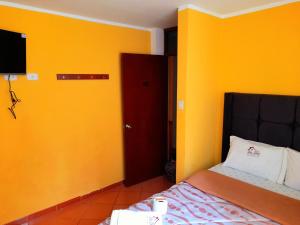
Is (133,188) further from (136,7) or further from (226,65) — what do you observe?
(136,7)

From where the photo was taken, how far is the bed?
62.9 inches

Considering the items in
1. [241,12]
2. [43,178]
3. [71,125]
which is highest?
[241,12]

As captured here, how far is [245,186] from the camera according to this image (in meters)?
1.99

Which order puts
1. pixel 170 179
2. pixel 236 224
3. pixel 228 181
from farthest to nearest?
pixel 170 179 → pixel 228 181 → pixel 236 224

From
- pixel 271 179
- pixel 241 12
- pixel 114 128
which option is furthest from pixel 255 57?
pixel 114 128

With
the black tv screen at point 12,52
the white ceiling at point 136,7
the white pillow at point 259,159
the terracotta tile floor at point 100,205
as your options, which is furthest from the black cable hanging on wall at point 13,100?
the white pillow at point 259,159

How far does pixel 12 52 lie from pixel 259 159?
2.67m

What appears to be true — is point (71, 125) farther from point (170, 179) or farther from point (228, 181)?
point (228, 181)

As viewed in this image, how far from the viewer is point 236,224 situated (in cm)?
153

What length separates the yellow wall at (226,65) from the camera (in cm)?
227

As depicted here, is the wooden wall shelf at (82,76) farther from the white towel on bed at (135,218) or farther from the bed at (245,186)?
the white towel on bed at (135,218)

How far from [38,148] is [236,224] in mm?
2117

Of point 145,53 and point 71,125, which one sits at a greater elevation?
point 145,53

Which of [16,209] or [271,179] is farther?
[16,209]
